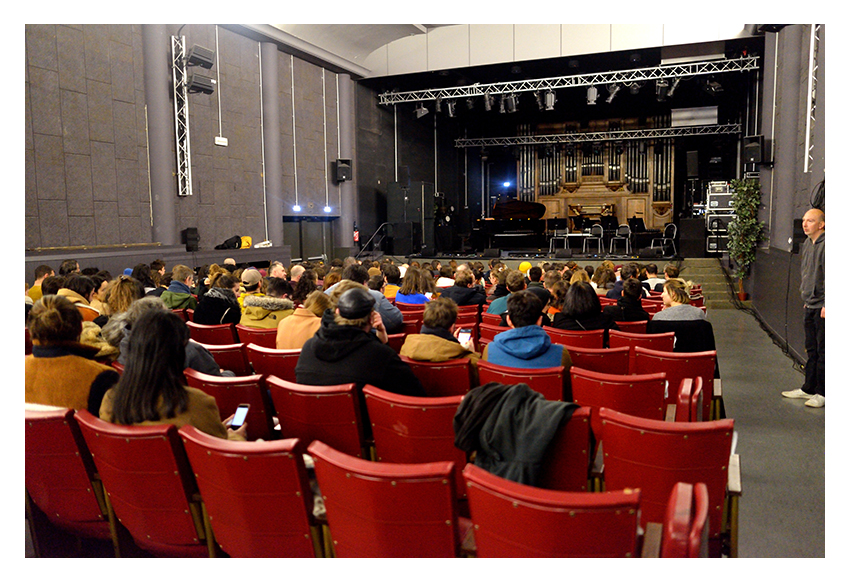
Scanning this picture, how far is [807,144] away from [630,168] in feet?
49.8

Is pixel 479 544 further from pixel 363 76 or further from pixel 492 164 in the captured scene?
pixel 492 164

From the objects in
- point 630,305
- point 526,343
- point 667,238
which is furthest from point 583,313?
point 667,238

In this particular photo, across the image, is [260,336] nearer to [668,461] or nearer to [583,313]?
[583,313]

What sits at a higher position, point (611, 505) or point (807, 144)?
point (807, 144)

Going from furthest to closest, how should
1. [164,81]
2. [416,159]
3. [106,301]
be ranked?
[416,159] < [164,81] < [106,301]

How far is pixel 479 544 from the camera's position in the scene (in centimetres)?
167

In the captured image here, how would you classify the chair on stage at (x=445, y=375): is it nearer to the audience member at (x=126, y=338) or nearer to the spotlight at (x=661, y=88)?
the audience member at (x=126, y=338)

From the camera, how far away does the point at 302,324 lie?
150 inches

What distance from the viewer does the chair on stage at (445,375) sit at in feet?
10.4

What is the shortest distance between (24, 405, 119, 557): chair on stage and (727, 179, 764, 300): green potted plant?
10933 mm

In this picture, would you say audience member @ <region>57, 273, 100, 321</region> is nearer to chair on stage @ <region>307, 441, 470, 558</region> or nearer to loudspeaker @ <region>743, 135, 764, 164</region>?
chair on stage @ <region>307, 441, 470, 558</region>

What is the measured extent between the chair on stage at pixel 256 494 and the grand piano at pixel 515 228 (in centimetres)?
1829

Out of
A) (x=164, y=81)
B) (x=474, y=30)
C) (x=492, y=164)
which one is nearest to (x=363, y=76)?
(x=474, y=30)

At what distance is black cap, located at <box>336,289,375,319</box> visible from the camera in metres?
2.84
